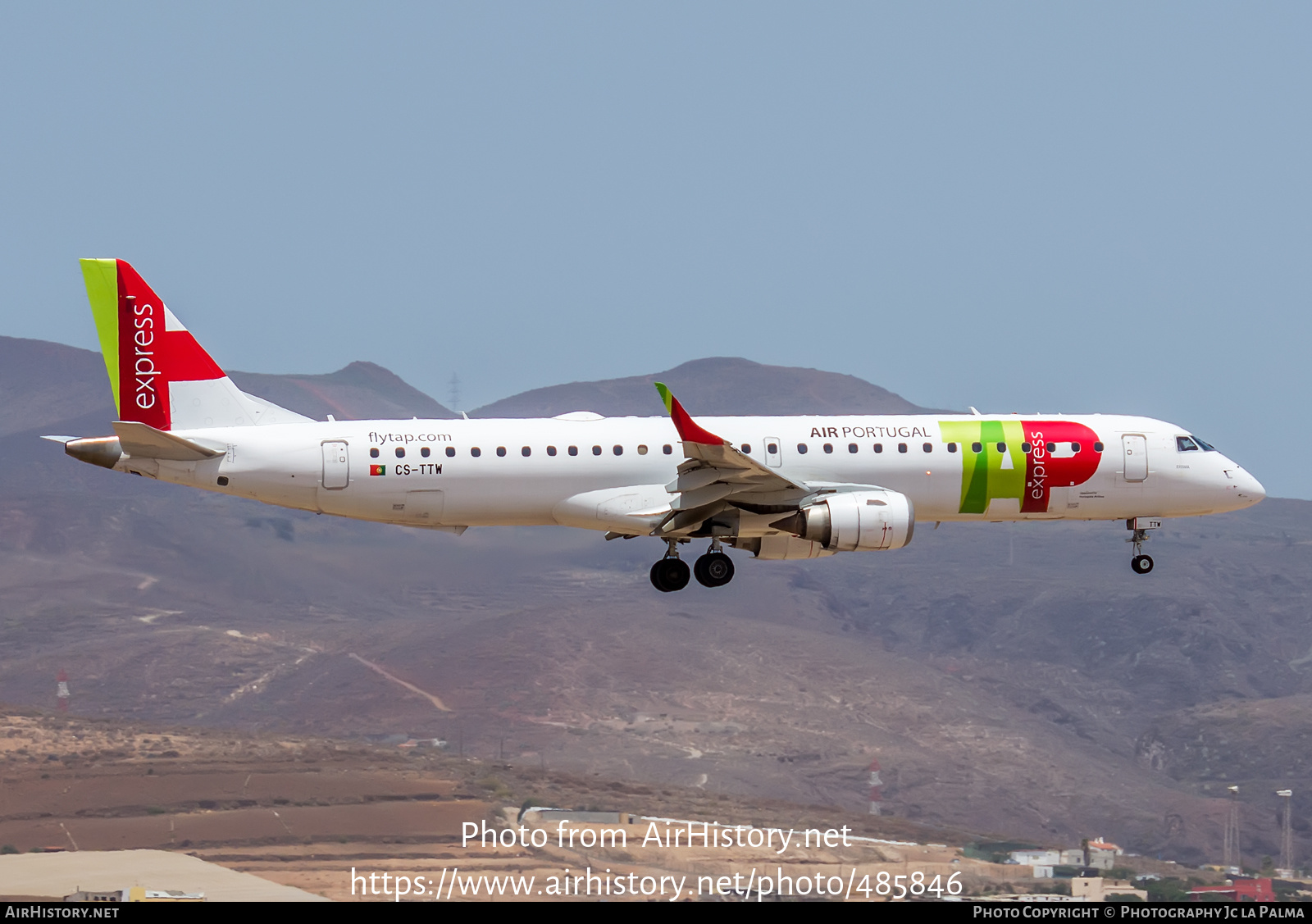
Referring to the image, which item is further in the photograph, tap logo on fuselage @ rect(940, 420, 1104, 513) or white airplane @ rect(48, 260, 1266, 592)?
tap logo on fuselage @ rect(940, 420, 1104, 513)

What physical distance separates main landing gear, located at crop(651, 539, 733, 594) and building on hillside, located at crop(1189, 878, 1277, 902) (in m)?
→ 88.0

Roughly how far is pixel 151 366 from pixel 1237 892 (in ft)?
364

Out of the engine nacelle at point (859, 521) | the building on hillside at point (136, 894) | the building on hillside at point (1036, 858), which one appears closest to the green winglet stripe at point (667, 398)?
the engine nacelle at point (859, 521)

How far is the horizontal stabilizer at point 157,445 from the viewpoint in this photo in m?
48.8

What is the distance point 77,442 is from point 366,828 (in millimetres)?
84368

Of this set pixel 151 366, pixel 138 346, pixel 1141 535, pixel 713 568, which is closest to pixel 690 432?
pixel 713 568

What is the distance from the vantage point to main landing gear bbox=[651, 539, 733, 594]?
170 feet

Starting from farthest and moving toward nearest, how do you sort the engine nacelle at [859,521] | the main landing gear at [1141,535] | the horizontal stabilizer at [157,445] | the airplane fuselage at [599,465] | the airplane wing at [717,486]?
the main landing gear at [1141,535] < the airplane fuselage at [599,465] < the engine nacelle at [859,521] < the horizontal stabilizer at [157,445] < the airplane wing at [717,486]

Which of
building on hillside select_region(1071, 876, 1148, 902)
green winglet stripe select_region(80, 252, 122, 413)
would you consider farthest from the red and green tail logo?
building on hillside select_region(1071, 876, 1148, 902)

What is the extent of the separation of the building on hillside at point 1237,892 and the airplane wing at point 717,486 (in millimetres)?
89541

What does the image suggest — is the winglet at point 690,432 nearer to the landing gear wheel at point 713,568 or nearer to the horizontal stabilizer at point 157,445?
Result: the landing gear wheel at point 713,568

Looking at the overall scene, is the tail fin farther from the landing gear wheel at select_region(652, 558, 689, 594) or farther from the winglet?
the winglet

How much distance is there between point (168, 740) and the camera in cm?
14975
